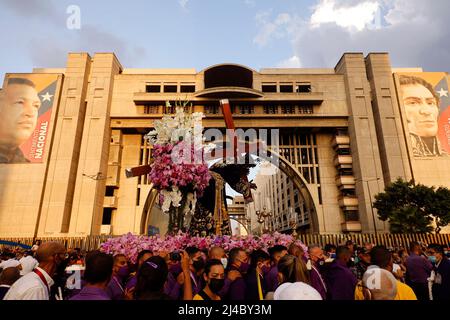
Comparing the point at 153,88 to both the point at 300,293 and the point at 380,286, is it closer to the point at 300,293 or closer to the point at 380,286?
the point at 380,286

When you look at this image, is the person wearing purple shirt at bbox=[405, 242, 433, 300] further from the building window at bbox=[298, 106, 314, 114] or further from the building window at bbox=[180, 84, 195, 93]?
the building window at bbox=[180, 84, 195, 93]

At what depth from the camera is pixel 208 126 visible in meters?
31.6

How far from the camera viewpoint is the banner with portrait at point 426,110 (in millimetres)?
30044

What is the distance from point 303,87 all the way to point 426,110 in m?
13.6

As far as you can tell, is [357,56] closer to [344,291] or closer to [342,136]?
[342,136]

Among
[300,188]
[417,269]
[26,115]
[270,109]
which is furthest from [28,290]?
[26,115]

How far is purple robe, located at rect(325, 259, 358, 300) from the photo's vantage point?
13.4ft

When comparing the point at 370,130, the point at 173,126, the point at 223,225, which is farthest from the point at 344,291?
the point at 370,130

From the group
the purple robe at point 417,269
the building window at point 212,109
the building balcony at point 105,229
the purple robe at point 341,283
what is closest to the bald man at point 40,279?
the purple robe at point 341,283

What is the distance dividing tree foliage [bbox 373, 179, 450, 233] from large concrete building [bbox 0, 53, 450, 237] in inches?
135

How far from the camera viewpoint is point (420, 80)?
104 feet

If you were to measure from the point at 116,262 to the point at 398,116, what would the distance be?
1364 inches

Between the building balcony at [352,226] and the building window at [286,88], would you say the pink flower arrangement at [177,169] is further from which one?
the building window at [286,88]

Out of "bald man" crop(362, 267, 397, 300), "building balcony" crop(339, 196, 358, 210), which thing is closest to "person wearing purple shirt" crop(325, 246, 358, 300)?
"bald man" crop(362, 267, 397, 300)
